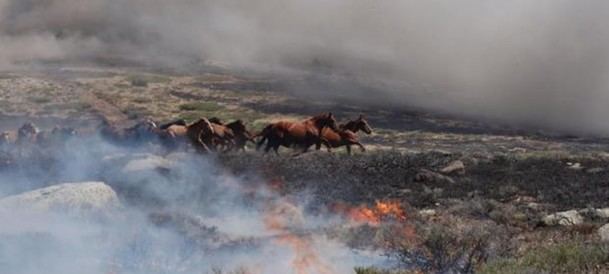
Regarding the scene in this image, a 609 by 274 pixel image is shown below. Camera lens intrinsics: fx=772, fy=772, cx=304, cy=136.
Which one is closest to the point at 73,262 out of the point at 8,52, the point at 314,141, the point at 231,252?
the point at 231,252

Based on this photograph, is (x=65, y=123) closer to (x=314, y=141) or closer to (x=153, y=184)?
(x=314, y=141)

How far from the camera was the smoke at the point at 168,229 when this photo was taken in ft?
39.9

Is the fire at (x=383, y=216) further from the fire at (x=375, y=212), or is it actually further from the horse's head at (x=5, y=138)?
the horse's head at (x=5, y=138)

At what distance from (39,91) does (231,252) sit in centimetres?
5196

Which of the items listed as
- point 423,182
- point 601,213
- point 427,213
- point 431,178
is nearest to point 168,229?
point 427,213

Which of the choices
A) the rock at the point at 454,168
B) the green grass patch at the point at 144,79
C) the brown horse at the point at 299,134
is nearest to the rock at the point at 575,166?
the rock at the point at 454,168

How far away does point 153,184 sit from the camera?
16562 mm

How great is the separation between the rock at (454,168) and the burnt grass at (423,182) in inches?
7.5

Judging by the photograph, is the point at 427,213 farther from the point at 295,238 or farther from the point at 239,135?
the point at 239,135

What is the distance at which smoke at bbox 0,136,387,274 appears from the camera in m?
12.2

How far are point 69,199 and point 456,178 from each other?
11.1 meters

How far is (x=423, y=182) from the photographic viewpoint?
2023cm

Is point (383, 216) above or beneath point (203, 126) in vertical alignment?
beneath

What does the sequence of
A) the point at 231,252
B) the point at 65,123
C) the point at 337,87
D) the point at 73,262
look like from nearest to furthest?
the point at 73,262 < the point at 231,252 < the point at 65,123 < the point at 337,87
